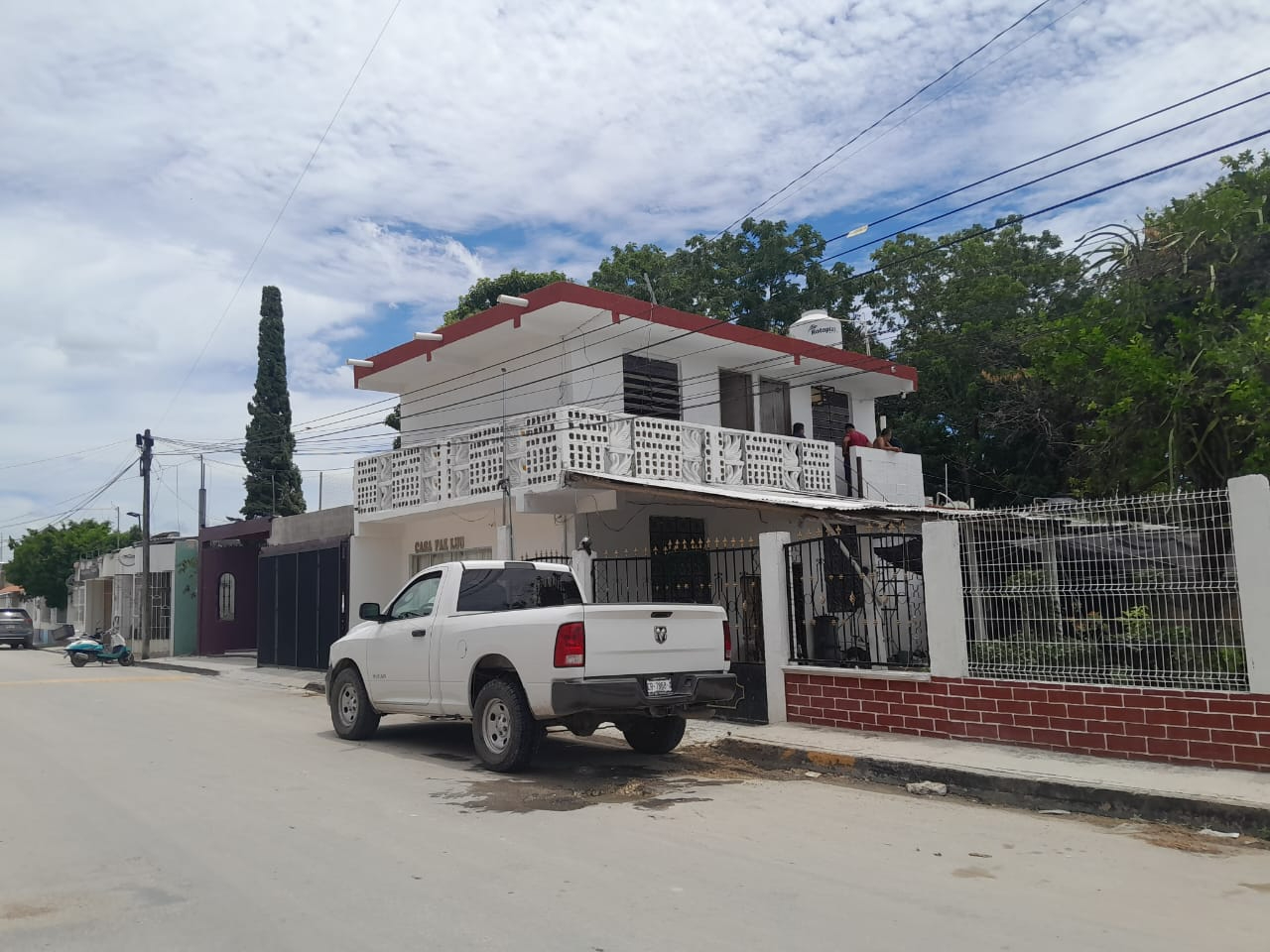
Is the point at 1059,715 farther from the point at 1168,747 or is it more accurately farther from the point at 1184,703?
the point at 1184,703

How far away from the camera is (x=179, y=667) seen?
2547 cm

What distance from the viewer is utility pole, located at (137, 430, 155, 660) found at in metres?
28.0

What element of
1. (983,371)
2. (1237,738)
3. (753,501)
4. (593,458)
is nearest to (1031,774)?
(1237,738)

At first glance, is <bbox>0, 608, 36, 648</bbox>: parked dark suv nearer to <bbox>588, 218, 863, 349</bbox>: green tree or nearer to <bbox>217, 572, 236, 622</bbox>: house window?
<bbox>217, 572, 236, 622</bbox>: house window

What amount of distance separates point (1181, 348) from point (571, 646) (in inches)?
481

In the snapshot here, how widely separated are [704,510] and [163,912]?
1375 centimetres

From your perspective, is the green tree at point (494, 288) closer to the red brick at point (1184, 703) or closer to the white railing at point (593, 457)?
the white railing at point (593, 457)

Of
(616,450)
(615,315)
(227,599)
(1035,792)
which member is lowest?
(1035,792)

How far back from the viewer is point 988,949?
4.56 metres

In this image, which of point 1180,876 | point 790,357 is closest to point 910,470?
point 790,357

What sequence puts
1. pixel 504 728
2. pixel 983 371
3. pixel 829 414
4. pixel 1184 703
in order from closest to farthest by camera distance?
1. pixel 1184 703
2. pixel 504 728
3. pixel 829 414
4. pixel 983 371

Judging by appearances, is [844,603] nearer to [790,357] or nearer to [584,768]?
[584,768]

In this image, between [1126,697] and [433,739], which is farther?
[433,739]

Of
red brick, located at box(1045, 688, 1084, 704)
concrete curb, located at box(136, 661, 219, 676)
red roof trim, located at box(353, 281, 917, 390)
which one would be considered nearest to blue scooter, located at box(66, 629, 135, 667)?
concrete curb, located at box(136, 661, 219, 676)
